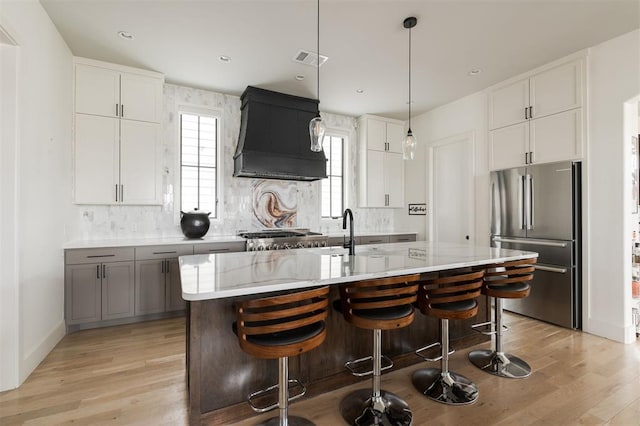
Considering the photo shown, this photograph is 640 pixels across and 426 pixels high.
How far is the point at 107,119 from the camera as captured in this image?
3502mm

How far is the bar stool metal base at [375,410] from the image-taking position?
5.84 feet

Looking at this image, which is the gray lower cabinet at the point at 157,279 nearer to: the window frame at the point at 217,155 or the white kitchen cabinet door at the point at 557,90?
the window frame at the point at 217,155

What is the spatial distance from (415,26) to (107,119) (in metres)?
3.48

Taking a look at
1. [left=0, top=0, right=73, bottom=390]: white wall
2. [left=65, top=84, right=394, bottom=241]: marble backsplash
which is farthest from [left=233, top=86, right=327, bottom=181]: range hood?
[left=0, top=0, right=73, bottom=390]: white wall

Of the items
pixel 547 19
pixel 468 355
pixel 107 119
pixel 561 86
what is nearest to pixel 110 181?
pixel 107 119

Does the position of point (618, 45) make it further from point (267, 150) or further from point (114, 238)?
point (114, 238)

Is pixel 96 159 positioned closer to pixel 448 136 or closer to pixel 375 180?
pixel 375 180

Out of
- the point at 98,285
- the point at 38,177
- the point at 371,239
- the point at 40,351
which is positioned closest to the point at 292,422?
the point at 40,351

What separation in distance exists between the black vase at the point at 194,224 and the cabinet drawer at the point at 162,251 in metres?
0.28

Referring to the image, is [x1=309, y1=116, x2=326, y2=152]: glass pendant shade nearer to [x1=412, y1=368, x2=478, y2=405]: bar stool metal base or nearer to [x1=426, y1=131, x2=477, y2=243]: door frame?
[x1=412, y1=368, x2=478, y2=405]: bar stool metal base

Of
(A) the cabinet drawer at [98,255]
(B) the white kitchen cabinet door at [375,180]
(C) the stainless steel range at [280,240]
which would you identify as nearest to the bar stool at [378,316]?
(C) the stainless steel range at [280,240]

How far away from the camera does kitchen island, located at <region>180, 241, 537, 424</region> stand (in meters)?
1.61

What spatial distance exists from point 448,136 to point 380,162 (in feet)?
3.87

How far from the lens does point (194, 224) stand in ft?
12.7
